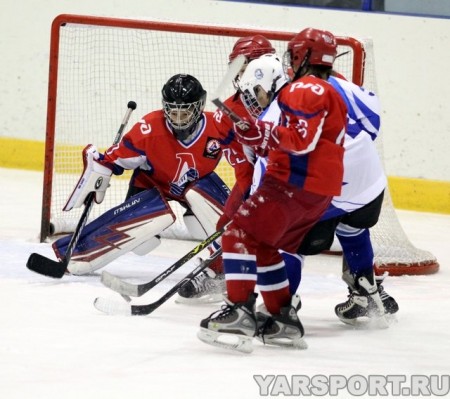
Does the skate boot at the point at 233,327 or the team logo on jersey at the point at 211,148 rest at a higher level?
the team logo on jersey at the point at 211,148

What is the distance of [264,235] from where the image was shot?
3.21m

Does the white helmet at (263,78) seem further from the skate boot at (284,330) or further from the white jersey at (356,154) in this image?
the skate boot at (284,330)

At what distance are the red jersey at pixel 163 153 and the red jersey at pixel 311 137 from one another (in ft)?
3.50

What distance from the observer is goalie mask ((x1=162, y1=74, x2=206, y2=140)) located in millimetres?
4125

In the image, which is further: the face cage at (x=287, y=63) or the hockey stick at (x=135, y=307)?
the hockey stick at (x=135, y=307)

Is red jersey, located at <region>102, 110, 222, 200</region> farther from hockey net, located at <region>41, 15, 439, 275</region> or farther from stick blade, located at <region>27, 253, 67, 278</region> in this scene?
hockey net, located at <region>41, 15, 439, 275</region>

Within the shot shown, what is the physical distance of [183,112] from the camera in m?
4.17

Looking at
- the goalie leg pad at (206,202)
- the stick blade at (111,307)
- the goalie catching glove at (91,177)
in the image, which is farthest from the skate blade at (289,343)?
the goalie catching glove at (91,177)

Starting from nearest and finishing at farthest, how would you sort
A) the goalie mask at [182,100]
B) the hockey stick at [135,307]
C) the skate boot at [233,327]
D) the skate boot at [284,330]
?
the skate boot at [233,327], the skate boot at [284,330], the hockey stick at [135,307], the goalie mask at [182,100]

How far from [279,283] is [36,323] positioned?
2.40 feet

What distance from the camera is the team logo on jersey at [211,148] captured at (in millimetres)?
4332

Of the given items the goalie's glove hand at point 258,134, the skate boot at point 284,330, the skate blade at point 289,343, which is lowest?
the skate blade at point 289,343

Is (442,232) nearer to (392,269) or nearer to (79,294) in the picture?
(392,269)

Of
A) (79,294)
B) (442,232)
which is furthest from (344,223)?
(442,232)
